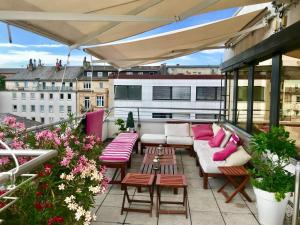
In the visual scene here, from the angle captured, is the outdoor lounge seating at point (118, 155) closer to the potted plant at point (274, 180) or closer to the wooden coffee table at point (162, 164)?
the wooden coffee table at point (162, 164)

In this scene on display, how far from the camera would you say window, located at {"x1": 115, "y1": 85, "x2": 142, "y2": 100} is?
2286 centimetres

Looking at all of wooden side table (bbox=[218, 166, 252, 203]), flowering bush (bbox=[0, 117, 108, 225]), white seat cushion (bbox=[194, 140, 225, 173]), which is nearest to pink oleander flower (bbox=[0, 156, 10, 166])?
flowering bush (bbox=[0, 117, 108, 225])

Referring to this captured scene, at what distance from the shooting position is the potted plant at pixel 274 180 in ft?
11.3

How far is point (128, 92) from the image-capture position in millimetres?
23062

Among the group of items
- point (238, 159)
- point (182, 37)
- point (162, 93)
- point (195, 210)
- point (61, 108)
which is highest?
point (182, 37)

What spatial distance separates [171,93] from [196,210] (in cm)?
1960

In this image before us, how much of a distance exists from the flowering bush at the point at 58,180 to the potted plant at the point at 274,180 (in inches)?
82.6

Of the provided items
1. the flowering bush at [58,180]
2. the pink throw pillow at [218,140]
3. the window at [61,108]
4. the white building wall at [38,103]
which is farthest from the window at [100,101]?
the flowering bush at [58,180]

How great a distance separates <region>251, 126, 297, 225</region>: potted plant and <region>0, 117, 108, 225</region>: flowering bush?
2099mm

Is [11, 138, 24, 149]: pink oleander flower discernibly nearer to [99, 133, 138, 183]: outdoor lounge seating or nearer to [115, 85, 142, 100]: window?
[99, 133, 138, 183]: outdoor lounge seating

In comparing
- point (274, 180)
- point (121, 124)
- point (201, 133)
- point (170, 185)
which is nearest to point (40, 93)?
point (121, 124)

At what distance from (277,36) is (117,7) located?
2778 mm

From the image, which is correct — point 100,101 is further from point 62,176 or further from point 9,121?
point 62,176

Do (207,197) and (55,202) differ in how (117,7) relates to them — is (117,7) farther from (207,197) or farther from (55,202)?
(207,197)
